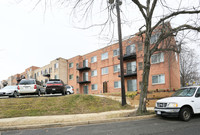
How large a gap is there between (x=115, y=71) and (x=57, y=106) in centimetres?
1723

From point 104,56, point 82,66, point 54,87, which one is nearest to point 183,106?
point 54,87

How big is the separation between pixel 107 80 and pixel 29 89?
1594cm

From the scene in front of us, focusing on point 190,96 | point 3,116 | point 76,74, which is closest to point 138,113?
point 190,96

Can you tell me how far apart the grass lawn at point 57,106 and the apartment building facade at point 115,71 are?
697 centimetres

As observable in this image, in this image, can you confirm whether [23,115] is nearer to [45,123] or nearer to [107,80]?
[45,123]

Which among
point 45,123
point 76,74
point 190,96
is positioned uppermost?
point 76,74

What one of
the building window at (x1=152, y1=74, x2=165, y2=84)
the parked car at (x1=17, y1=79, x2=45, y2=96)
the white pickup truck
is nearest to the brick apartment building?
the building window at (x1=152, y1=74, x2=165, y2=84)

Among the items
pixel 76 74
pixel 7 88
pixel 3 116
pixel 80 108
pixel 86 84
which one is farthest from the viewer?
pixel 76 74

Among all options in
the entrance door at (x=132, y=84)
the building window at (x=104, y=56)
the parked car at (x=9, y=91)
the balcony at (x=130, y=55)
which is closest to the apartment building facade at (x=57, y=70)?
the building window at (x=104, y=56)

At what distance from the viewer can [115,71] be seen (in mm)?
26078

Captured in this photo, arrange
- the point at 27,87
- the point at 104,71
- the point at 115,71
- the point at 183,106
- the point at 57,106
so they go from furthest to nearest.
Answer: the point at 104,71 < the point at 115,71 < the point at 27,87 < the point at 57,106 < the point at 183,106

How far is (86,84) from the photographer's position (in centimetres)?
3206

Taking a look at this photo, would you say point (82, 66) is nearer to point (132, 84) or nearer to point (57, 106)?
point (132, 84)

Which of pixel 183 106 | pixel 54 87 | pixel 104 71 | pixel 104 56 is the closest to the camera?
pixel 183 106
